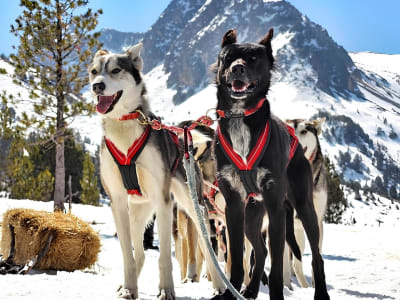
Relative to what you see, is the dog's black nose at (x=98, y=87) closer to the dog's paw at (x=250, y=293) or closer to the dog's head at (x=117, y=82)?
the dog's head at (x=117, y=82)

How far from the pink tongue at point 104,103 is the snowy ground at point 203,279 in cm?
166

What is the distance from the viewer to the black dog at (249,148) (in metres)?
3.79

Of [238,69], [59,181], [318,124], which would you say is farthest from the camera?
[59,181]

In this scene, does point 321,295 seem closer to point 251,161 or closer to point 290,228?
point 290,228

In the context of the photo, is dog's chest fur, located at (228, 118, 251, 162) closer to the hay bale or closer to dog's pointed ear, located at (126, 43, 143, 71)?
dog's pointed ear, located at (126, 43, 143, 71)

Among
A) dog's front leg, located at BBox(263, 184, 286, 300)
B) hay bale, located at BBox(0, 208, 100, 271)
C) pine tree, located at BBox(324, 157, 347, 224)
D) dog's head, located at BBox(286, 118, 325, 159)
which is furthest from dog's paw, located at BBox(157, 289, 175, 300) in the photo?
pine tree, located at BBox(324, 157, 347, 224)

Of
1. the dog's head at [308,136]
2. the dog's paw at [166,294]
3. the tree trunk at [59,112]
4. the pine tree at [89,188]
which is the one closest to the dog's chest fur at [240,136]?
the dog's paw at [166,294]

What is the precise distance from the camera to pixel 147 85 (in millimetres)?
5230

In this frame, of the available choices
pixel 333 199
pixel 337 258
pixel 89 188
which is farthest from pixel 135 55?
pixel 89 188

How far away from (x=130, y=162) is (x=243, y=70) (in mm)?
1464

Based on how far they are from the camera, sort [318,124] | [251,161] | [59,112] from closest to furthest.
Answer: [251,161]
[318,124]
[59,112]

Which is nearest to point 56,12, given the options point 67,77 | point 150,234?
point 67,77

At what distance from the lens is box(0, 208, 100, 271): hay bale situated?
7.46m

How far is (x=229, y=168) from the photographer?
4039mm
